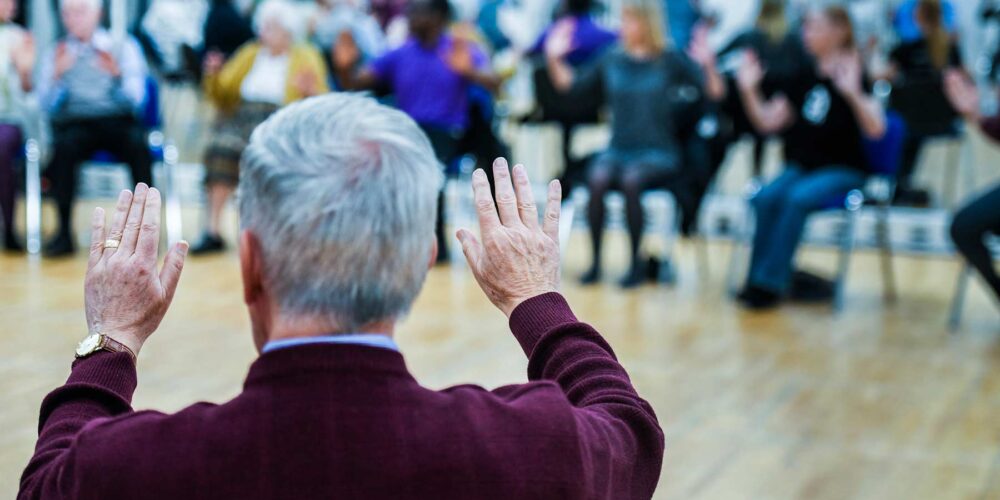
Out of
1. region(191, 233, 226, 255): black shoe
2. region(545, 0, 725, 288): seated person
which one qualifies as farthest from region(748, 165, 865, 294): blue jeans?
region(191, 233, 226, 255): black shoe

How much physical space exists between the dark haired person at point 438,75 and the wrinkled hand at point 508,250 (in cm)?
435

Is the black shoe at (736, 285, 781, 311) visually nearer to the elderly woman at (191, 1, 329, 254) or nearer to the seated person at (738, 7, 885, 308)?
the seated person at (738, 7, 885, 308)

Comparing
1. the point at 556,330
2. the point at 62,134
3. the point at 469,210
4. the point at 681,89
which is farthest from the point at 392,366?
the point at 469,210

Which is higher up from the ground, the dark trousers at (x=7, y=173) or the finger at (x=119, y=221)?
the finger at (x=119, y=221)

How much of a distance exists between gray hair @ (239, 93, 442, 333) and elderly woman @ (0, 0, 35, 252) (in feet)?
16.8

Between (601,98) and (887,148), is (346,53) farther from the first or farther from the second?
(887,148)

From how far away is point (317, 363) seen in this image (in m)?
0.97

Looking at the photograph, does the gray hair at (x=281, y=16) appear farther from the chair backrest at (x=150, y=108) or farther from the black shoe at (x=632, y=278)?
the black shoe at (x=632, y=278)

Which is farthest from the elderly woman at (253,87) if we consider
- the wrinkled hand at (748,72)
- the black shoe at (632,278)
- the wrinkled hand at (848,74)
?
the wrinkled hand at (848,74)

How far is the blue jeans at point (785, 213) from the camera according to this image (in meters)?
4.79

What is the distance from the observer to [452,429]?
3.22 feet

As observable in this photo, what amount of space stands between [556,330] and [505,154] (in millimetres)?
4767

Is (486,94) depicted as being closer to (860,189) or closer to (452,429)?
(860,189)

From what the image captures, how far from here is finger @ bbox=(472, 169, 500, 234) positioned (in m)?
1.24
